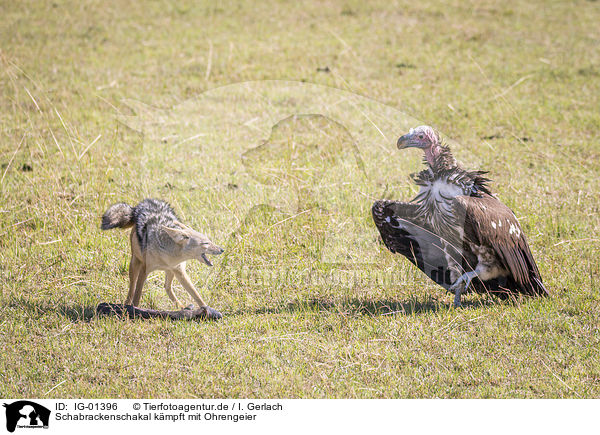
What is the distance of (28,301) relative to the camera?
617cm

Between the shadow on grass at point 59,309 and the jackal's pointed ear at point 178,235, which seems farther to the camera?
the shadow on grass at point 59,309

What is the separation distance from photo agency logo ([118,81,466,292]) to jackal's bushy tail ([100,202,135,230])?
1317 millimetres

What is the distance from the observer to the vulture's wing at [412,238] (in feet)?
20.6

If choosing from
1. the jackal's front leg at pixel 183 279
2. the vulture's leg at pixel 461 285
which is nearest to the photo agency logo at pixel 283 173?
the vulture's leg at pixel 461 285

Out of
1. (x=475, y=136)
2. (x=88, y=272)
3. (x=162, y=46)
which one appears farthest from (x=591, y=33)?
(x=88, y=272)

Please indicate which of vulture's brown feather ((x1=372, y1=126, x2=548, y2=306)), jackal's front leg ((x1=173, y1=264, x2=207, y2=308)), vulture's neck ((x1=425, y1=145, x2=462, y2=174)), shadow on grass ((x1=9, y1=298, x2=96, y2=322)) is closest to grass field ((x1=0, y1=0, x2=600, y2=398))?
shadow on grass ((x1=9, y1=298, x2=96, y2=322))

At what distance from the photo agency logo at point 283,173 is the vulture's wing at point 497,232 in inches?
28.5

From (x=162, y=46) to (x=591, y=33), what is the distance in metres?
9.21

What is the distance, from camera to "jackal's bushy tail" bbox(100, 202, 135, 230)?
537 cm

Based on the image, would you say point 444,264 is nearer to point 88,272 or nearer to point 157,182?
point 88,272

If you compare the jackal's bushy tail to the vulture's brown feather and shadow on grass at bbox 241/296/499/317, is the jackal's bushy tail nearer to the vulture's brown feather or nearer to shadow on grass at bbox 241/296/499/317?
shadow on grass at bbox 241/296/499/317

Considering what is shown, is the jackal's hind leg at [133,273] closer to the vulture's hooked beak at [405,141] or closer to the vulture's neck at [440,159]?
the vulture's hooked beak at [405,141]

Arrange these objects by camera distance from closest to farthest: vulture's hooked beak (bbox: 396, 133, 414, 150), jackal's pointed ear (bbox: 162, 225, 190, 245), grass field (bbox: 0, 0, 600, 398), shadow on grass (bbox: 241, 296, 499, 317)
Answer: jackal's pointed ear (bbox: 162, 225, 190, 245) < grass field (bbox: 0, 0, 600, 398) < shadow on grass (bbox: 241, 296, 499, 317) < vulture's hooked beak (bbox: 396, 133, 414, 150)
